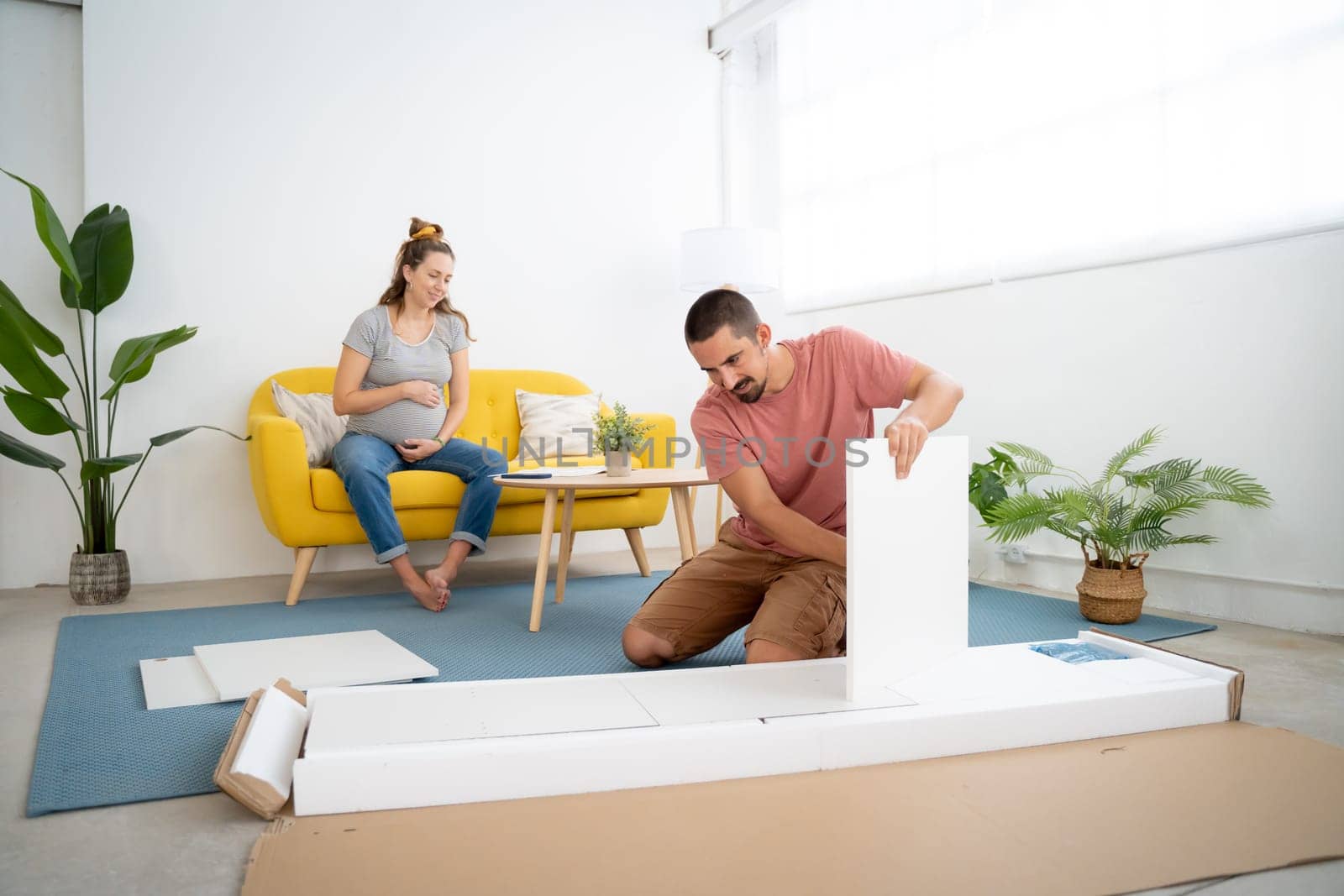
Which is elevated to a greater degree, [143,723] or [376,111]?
[376,111]

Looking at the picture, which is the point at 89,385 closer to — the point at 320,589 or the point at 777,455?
the point at 320,589

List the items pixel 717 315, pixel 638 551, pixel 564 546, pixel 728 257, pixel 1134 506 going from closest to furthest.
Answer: pixel 717 315 < pixel 1134 506 < pixel 564 546 < pixel 638 551 < pixel 728 257

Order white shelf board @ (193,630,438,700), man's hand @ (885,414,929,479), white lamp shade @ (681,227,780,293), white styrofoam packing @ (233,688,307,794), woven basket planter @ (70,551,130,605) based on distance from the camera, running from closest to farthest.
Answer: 1. white styrofoam packing @ (233,688,307,794)
2. man's hand @ (885,414,929,479)
3. white shelf board @ (193,630,438,700)
4. woven basket planter @ (70,551,130,605)
5. white lamp shade @ (681,227,780,293)

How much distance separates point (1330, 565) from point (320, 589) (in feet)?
10.4

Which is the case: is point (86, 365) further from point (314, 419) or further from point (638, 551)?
point (638, 551)

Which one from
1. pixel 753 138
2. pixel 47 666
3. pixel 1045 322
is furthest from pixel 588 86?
pixel 47 666

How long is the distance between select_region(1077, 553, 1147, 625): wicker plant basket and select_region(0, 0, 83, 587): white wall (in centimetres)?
347

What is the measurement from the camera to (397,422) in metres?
3.16

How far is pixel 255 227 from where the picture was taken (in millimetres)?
3709

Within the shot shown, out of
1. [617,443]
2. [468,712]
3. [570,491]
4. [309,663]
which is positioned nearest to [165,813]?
[468,712]

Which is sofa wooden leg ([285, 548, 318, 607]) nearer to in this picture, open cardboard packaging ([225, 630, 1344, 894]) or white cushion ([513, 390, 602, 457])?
white cushion ([513, 390, 602, 457])

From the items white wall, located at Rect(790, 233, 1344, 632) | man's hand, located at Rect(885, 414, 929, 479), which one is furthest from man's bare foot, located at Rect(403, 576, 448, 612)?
white wall, located at Rect(790, 233, 1344, 632)

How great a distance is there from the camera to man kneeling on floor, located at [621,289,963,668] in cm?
177

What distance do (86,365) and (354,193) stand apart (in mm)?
1218
